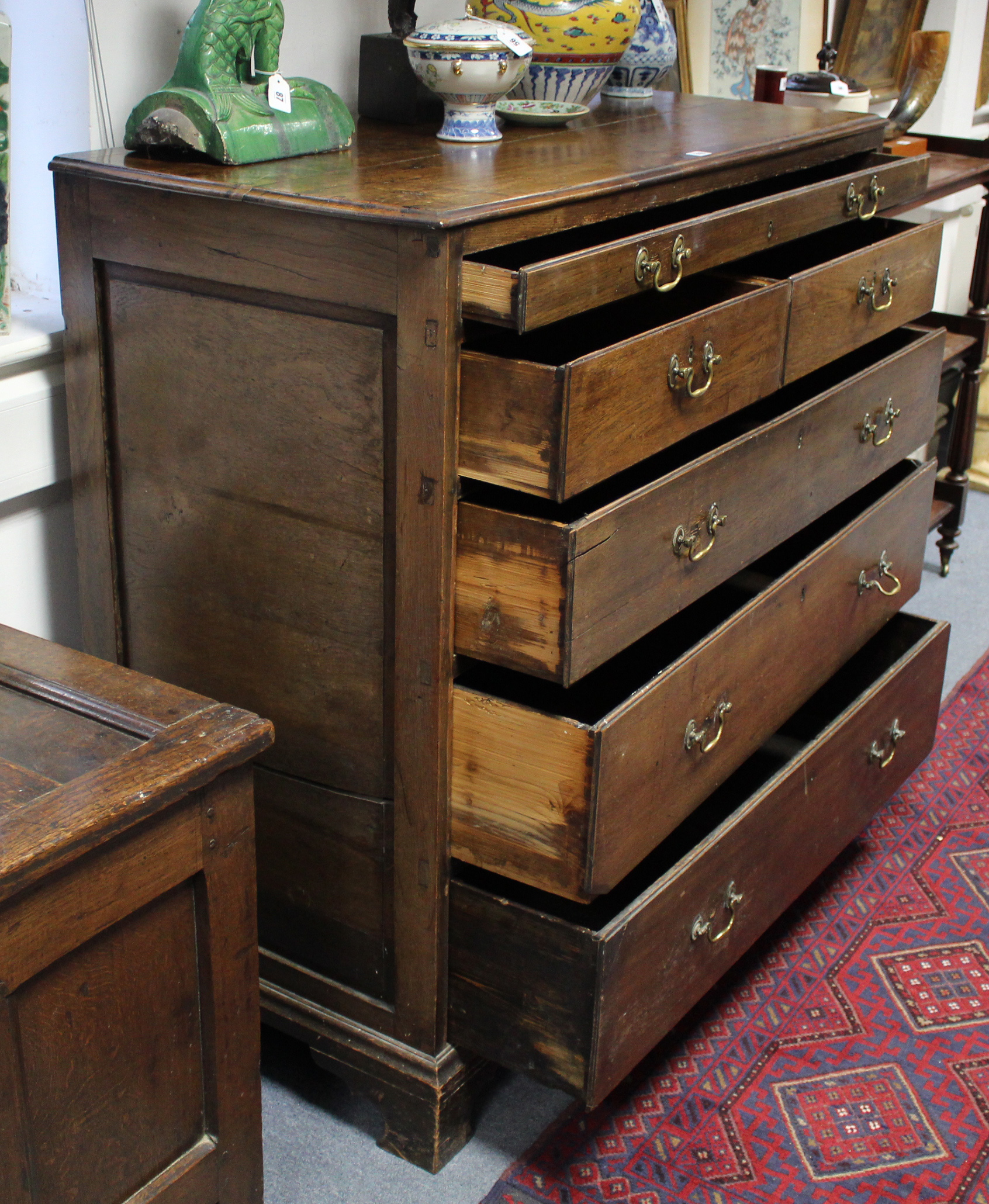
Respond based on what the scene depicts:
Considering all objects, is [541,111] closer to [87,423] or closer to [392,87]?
[392,87]

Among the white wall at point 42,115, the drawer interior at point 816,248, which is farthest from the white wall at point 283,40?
the drawer interior at point 816,248

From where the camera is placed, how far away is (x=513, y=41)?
5.24ft

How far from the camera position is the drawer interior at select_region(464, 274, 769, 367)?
1620 millimetres

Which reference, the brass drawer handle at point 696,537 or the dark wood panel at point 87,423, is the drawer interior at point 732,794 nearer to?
the brass drawer handle at point 696,537

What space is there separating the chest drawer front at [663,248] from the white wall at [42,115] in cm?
53

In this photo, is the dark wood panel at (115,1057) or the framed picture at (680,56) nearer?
the dark wood panel at (115,1057)

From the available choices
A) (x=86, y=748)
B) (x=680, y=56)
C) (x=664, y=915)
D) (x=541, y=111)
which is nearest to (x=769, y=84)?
(x=680, y=56)

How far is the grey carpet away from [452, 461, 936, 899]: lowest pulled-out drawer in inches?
16.9

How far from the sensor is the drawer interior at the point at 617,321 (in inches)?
63.8

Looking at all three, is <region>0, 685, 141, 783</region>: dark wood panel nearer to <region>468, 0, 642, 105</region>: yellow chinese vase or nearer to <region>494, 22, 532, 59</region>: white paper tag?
<region>494, 22, 532, 59</region>: white paper tag

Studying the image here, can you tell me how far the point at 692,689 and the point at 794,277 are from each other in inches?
21.1

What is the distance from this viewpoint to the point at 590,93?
6.41 ft

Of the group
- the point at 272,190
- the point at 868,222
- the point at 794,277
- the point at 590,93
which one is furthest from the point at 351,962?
the point at 868,222

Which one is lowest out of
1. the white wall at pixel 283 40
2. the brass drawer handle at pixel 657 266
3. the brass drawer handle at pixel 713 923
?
the brass drawer handle at pixel 713 923
